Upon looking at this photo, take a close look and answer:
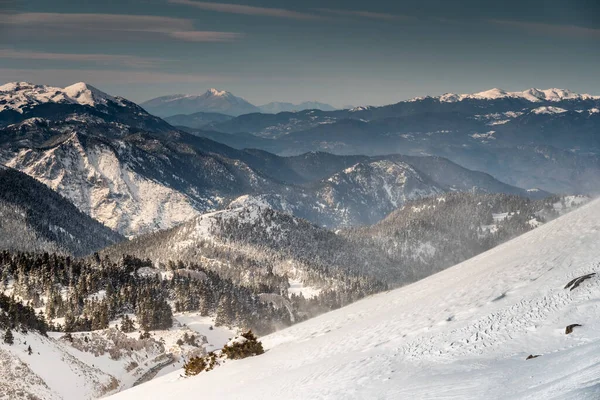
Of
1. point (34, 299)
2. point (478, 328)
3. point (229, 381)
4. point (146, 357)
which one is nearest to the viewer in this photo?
point (478, 328)

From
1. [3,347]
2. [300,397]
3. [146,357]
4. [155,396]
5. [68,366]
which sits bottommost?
[146,357]

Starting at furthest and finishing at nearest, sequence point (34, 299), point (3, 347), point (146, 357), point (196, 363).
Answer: point (34, 299) < point (146, 357) < point (3, 347) < point (196, 363)

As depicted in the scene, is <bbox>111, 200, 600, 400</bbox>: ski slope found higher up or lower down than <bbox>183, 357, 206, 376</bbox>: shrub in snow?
higher up

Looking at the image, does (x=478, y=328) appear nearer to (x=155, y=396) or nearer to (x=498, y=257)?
(x=498, y=257)

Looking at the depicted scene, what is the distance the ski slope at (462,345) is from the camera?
1750 centimetres

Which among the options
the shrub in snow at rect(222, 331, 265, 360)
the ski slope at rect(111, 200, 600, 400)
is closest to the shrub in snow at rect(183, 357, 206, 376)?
the ski slope at rect(111, 200, 600, 400)

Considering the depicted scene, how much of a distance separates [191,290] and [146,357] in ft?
224

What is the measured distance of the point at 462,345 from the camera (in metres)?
22.5

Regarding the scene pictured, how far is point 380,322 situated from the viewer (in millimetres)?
30469

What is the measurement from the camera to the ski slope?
17500mm

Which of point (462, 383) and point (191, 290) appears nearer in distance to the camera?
point (462, 383)

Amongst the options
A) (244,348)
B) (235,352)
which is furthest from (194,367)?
(244,348)

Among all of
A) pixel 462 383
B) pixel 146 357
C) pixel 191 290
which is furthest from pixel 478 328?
pixel 191 290

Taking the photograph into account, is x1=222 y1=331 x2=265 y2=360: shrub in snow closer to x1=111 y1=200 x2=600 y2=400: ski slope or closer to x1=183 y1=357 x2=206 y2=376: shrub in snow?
x1=111 y1=200 x2=600 y2=400: ski slope
